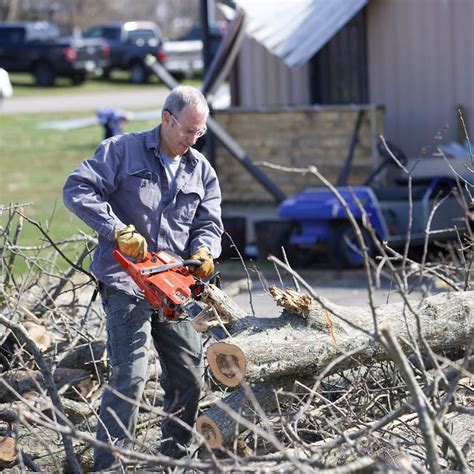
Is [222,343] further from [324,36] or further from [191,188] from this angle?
[324,36]

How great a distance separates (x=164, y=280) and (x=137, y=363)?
45cm

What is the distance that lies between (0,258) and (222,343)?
5.34ft

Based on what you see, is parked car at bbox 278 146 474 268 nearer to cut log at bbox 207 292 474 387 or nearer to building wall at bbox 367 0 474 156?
building wall at bbox 367 0 474 156

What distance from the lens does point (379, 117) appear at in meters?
13.0

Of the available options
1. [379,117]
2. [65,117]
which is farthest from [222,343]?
[65,117]

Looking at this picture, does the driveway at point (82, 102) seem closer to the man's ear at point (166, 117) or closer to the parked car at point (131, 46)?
the parked car at point (131, 46)

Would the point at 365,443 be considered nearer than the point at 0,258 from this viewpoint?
Yes

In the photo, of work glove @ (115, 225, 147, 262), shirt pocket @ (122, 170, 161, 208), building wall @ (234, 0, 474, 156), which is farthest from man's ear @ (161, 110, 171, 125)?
building wall @ (234, 0, 474, 156)

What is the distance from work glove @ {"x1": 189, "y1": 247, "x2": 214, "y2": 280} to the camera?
5004mm

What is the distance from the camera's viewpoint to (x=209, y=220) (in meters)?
5.28

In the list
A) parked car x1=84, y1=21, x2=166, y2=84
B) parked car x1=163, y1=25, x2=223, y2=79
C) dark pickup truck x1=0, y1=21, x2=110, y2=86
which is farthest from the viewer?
parked car x1=84, y1=21, x2=166, y2=84

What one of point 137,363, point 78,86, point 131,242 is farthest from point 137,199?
point 78,86

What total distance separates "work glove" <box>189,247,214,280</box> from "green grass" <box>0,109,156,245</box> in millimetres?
7021

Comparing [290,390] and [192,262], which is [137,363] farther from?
[290,390]
